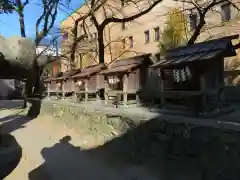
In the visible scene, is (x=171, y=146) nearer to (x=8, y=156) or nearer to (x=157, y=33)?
(x=8, y=156)

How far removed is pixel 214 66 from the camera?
7379 mm

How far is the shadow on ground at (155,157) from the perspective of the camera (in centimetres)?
528

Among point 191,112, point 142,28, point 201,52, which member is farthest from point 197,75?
point 142,28

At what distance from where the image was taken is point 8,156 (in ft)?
6.95

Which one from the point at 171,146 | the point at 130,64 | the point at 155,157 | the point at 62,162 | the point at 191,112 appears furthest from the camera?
the point at 130,64

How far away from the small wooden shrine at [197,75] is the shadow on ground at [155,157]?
1.11 metres

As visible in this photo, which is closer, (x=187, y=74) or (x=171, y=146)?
(x=171, y=146)

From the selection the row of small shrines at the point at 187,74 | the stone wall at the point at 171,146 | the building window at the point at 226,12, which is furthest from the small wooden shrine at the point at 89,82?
the building window at the point at 226,12

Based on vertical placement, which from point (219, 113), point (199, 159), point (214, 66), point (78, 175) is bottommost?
point (78, 175)

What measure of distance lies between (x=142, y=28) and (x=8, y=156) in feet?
98.3

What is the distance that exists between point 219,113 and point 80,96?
7929mm

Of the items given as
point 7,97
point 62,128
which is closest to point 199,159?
point 62,128

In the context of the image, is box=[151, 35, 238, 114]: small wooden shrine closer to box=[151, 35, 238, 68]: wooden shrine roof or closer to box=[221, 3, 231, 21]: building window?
box=[151, 35, 238, 68]: wooden shrine roof

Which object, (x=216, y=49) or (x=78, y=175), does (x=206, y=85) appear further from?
(x=78, y=175)
